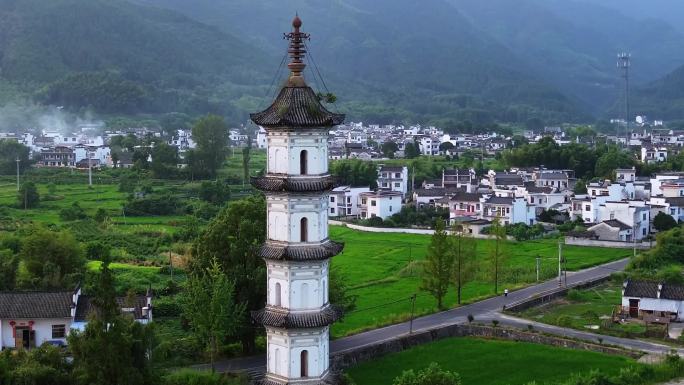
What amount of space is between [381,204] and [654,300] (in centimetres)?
2225

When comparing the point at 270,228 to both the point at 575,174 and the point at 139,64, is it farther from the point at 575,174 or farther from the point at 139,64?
the point at 139,64

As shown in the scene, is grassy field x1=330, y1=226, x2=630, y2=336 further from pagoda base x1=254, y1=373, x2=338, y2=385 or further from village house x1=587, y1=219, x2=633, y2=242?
pagoda base x1=254, y1=373, x2=338, y2=385

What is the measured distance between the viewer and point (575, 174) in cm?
5862

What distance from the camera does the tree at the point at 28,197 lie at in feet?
154

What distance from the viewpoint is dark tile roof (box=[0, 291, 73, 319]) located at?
21547 millimetres

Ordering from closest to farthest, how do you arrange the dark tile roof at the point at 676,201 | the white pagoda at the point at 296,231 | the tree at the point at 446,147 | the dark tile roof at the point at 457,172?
the white pagoda at the point at 296,231, the dark tile roof at the point at 676,201, the dark tile roof at the point at 457,172, the tree at the point at 446,147

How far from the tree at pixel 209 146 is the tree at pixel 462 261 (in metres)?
34.5

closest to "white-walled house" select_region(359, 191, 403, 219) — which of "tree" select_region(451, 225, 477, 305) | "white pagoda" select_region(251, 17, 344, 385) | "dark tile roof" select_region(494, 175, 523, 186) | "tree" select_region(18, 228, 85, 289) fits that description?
"dark tile roof" select_region(494, 175, 523, 186)

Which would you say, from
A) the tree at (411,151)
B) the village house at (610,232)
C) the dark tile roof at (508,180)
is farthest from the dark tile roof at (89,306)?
the tree at (411,151)

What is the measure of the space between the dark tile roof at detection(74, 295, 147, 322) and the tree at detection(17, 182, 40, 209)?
83.9 feet

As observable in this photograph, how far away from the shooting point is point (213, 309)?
64.7ft

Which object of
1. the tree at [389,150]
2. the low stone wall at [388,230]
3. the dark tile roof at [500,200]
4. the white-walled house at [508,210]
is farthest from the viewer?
the tree at [389,150]

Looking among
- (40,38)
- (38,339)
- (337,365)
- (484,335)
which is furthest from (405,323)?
(40,38)

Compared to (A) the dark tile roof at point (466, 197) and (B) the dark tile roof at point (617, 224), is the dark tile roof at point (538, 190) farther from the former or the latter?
(B) the dark tile roof at point (617, 224)
